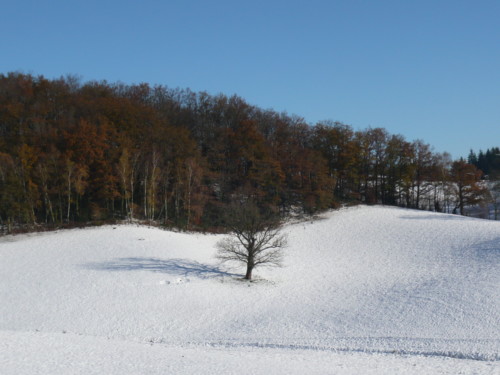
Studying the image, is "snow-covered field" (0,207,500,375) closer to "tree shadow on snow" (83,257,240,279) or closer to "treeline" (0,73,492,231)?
"tree shadow on snow" (83,257,240,279)

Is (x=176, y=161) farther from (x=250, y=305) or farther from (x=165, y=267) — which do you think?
(x=250, y=305)

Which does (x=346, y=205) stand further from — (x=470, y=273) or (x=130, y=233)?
(x=130, y=233)

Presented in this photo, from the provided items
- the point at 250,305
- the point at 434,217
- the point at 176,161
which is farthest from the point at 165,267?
the point at 434,217

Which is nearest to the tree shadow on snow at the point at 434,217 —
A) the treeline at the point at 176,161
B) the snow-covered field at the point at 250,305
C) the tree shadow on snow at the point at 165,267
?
the snow-covered field at the point at 250,305

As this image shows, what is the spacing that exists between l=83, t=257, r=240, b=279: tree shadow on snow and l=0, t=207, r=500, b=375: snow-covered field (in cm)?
14

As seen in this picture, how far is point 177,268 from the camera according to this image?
28.1 meters

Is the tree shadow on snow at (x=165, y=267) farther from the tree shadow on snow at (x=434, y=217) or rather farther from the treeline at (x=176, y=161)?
the tree shadow on snow at (x=434, y=217)

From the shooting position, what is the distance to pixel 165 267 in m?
28.0

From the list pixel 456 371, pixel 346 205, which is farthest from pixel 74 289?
pixel 346 205

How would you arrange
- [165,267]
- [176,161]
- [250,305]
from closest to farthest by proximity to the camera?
1. [250,305]
2. [165,267]
3. [176,161]

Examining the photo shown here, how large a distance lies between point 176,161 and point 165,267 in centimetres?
1771

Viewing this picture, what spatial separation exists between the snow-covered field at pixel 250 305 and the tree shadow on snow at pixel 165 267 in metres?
0.14

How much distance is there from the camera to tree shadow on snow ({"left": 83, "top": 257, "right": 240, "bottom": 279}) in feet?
89.5

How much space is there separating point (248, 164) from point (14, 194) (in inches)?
1039
